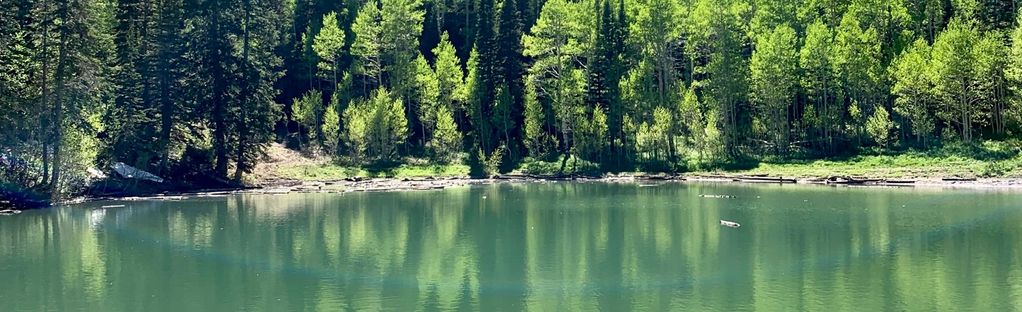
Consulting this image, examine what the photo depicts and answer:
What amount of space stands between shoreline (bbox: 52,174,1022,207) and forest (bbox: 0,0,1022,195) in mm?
2849

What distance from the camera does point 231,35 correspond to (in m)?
68.5

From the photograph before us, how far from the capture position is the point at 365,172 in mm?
76000

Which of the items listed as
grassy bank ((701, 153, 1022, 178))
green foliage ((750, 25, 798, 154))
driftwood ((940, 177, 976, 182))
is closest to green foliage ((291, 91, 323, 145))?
grassy bank ((701, 153, 1022, 178))

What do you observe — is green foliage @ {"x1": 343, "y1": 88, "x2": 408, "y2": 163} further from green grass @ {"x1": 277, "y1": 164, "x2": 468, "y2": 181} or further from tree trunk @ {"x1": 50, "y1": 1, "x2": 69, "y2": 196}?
tree trunk @ {"x1": 50, "y1": 1, "x2": 69, "y2": 196}

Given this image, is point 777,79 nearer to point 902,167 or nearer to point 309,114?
point 902,167

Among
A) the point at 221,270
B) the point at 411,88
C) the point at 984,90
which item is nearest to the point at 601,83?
the point at 411,88

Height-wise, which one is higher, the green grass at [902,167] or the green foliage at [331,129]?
the green foliage at [331,129]

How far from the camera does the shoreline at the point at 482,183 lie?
5623 cm

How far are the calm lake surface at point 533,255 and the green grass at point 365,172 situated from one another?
20294mm

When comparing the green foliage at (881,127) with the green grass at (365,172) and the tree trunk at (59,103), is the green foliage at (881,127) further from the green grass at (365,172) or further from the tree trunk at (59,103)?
the tree trunk at (59,103)

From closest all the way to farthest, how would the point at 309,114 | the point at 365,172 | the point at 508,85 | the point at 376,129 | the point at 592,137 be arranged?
the point at 365,172, the point at 376,129, the point at 592,137, the point at 309,114, the point at 508,85

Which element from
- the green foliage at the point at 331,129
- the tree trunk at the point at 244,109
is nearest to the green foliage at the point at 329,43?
the green foliage at the point at 331,129

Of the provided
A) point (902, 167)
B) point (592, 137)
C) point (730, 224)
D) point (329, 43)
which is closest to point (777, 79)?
point (902, 167)

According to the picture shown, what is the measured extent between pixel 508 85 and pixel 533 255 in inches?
2123
